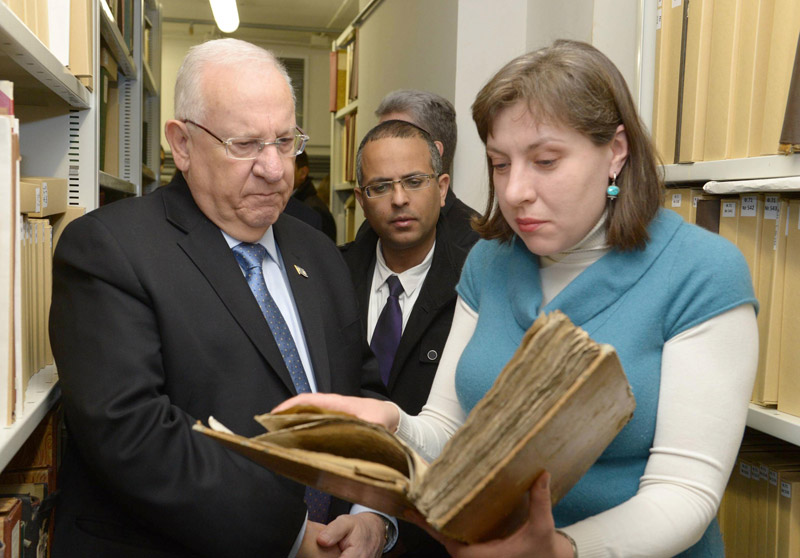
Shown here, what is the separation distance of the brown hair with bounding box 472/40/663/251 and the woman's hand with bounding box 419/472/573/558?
474 mm

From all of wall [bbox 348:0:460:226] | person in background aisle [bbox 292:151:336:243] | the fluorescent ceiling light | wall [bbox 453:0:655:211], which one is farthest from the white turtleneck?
the fluorescent ceiling light

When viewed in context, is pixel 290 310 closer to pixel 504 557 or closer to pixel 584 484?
pixel 584 484

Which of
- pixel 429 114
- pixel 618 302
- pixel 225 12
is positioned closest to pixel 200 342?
pixel 618 302

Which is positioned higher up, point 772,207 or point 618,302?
point 772,207

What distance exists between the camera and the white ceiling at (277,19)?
284 inches

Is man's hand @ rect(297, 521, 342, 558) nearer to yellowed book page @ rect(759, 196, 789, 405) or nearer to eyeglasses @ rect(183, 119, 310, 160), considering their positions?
eyeglasses @ rect(183, 119, 310, 160)

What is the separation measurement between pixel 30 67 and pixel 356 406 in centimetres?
88

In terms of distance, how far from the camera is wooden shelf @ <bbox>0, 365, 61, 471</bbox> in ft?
3.47

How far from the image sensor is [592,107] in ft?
3.51

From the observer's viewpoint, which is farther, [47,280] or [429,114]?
[429,114]

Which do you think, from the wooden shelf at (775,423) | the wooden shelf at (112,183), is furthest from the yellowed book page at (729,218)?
the wooden shelf at (112,183)

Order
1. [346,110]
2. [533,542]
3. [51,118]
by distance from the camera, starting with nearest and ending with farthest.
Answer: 1. [533,542]
2. [51,118]
3. [346,110]

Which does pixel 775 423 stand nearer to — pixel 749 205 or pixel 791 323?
pixel 791 323

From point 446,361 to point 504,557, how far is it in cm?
48
